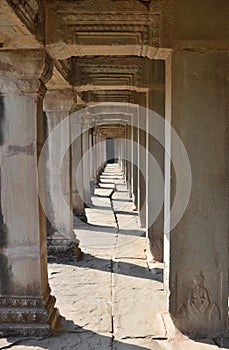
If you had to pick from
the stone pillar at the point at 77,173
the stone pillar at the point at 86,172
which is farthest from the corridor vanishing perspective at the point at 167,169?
the stone pillar at the point at 86,172

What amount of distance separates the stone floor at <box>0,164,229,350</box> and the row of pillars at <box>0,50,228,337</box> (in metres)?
0.20

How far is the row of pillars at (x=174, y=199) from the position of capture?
359cm

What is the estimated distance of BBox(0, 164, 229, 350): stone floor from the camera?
12.1 feet

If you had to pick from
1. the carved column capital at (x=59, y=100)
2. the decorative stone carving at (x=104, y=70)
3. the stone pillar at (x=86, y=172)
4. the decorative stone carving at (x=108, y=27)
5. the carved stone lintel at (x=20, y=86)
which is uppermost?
the decorative stone carving at (x=104, y=70)

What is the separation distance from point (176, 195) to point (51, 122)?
10.4 feet

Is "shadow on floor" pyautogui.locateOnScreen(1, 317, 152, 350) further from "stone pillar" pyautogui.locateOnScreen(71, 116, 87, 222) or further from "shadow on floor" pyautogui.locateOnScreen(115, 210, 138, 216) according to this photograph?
"shadow on floor" pyautogui.locateOnScreen(115, 210, 138, 216)

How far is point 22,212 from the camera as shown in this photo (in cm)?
387

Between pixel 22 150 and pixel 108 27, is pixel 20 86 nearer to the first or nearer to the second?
pixel 22 150

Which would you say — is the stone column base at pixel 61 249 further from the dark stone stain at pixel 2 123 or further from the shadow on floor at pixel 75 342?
the dark stone stain at pixel 2 123

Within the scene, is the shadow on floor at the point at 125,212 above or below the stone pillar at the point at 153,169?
below

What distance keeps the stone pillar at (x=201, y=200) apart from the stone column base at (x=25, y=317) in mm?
1209

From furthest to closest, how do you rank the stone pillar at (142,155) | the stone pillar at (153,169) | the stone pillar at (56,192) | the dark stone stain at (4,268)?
1. the stone pillar at (142,155)
2. the stone pillar at (56,192)
3. the stone pillar at (153,169)
4. the dark stone stain at (4,268)

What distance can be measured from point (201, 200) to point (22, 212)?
171 cm

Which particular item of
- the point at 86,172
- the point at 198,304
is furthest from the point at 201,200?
the point at 86,172
